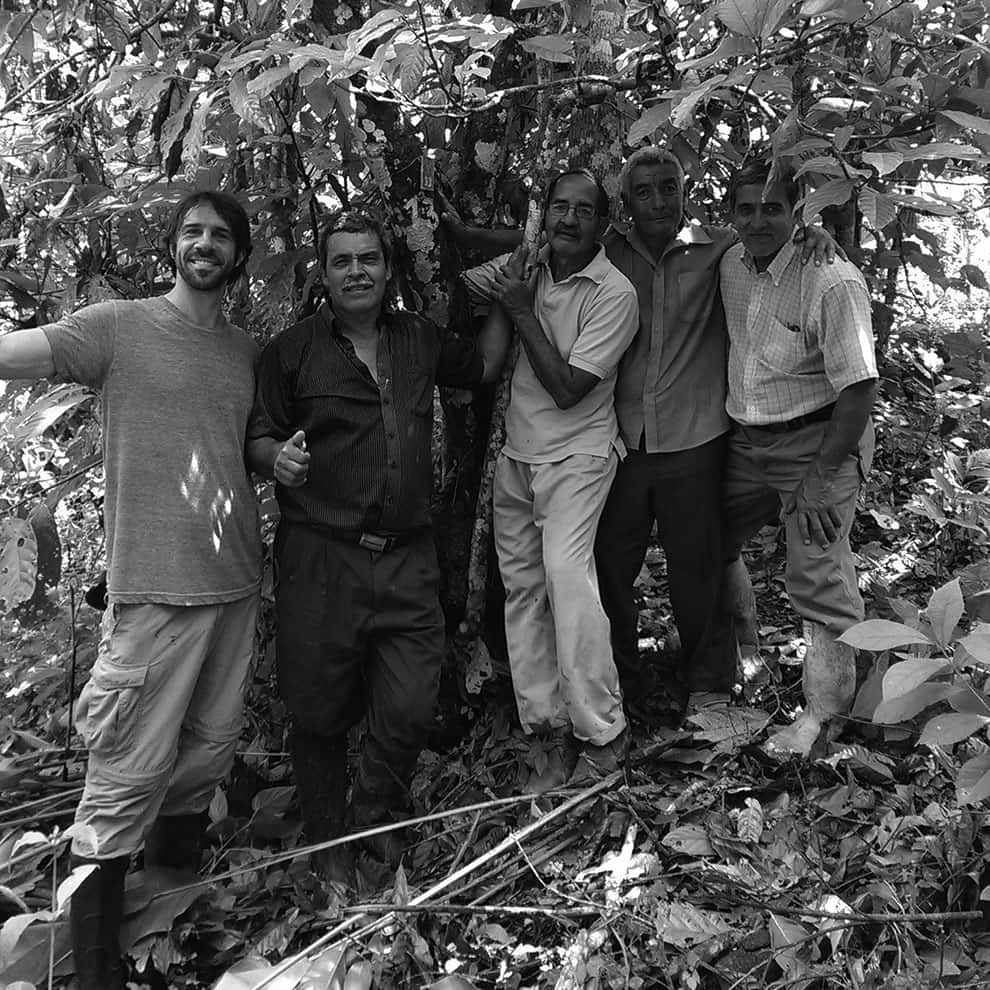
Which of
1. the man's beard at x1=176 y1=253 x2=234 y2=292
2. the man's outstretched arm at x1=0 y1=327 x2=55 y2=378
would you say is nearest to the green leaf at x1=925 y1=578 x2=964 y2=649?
the man's beard at x1=176 y1=253 x2=234 y2=292

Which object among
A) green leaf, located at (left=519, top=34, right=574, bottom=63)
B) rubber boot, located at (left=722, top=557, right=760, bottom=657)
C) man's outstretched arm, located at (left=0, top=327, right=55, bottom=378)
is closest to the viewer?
man's outstretched arm, located at (left=0, top=327, right=55, bottom=378)

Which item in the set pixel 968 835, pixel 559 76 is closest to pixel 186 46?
pixel 559 76

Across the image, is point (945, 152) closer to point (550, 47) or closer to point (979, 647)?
point (979, 647)

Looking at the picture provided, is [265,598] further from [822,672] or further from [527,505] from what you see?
[822,672]

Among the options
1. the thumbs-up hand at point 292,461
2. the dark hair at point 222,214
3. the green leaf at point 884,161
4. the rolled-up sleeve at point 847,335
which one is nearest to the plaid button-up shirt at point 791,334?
the rolled-up sleeve at point 847,335

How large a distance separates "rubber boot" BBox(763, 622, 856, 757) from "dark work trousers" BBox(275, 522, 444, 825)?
1.34 metres

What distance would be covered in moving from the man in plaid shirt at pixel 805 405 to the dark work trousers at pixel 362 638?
4.39 ft

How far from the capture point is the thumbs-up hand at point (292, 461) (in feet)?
10.8

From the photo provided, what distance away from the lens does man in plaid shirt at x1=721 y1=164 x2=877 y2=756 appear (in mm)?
3359

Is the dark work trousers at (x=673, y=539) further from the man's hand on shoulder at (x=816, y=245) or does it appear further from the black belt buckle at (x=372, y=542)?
the black belt buckle at (x=372, y=542)

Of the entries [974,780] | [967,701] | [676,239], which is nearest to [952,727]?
[967,701]

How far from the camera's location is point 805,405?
3.58m

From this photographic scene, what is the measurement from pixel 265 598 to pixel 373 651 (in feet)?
3.72

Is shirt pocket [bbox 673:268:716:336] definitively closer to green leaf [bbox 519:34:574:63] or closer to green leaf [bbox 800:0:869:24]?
green leaf [bbox 519:34:574:63]
